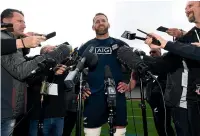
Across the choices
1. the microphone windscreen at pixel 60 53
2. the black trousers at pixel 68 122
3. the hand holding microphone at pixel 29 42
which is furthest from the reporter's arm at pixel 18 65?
the black trousers at pixel 68 122

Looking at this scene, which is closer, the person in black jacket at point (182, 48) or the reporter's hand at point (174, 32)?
the person in black jacket at point (182, 48)

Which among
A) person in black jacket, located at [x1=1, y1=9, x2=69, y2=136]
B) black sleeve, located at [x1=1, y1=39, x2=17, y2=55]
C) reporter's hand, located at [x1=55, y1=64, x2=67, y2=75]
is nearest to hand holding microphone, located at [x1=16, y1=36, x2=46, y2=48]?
black sleeve, located at [x1=1, y1=39, x2=17, y2=55]

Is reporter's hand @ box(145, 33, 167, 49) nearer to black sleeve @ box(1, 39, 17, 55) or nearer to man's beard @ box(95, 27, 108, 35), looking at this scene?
man's beard @ box(95, 27, 108, 35)

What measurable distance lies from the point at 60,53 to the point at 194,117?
1.69 metres

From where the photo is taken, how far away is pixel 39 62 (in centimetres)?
278

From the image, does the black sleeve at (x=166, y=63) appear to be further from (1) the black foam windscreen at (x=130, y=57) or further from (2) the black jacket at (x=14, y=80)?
(2) the black jacket at (x=14, y=80)

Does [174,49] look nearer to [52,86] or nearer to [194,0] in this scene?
[194,0]

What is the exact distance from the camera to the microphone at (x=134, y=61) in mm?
2682

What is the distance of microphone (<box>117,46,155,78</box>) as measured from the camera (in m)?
2.68

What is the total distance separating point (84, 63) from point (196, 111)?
1.42 metres

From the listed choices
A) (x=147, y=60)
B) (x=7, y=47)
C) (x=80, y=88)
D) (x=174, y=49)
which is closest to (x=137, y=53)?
(x=147, y=60)

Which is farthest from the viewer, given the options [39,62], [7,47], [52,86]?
[52,86]

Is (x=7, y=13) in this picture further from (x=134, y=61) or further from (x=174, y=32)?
(x=174, y=32)

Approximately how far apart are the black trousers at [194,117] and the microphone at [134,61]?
819mm
